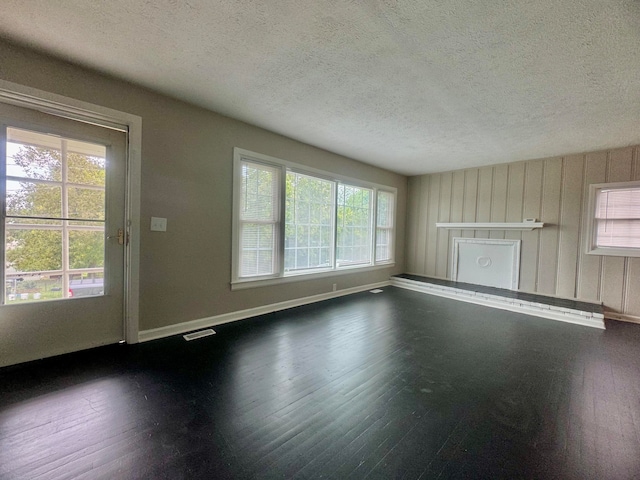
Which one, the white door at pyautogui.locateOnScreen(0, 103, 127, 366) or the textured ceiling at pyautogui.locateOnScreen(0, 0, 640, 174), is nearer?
the textured ceiling at pyautogui.locateOnScreen(0, 0, 640, 174)

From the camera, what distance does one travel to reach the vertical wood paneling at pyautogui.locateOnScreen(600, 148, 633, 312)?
375 centimetres

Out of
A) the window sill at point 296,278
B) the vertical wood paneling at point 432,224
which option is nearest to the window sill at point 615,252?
the vertical wood paneling at point 432,224

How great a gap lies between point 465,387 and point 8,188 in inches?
153

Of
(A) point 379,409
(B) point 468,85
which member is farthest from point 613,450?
(B) point 468,85

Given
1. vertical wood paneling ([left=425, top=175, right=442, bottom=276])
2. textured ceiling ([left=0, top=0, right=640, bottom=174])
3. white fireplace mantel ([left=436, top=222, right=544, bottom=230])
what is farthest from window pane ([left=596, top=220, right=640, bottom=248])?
vertical wood paneling ([left=425, top=175, right=442, bottom=276])

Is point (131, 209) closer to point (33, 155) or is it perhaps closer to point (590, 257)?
point (33, 155)

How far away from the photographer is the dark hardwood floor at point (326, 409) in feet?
4.25

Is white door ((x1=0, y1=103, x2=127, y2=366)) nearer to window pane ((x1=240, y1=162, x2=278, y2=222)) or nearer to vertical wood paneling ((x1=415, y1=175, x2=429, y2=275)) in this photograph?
window pane ((x1=240, y1=162, x2=278, y2=222))

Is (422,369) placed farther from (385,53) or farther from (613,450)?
(385,53)

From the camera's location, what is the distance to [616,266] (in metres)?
3.81

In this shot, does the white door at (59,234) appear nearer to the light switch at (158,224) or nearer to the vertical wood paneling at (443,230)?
the light switch at (158,224)

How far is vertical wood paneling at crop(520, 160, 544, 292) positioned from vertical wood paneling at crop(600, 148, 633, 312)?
796mm

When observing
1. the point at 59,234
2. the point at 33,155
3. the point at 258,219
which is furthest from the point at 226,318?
the point at 33,155

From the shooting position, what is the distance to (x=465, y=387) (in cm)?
200
